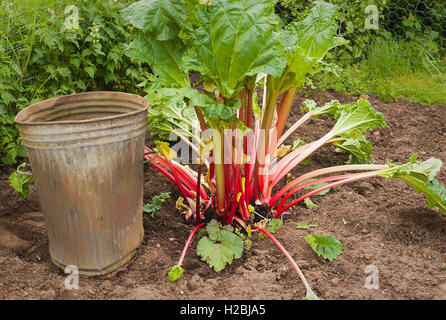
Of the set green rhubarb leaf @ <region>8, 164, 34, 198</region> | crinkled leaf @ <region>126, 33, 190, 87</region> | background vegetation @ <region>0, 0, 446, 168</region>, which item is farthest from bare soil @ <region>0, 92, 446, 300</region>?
crinkled leaf @ <region>126, 33, 190, 87</region>

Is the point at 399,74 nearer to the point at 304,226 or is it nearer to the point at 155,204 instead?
the point at 304,226

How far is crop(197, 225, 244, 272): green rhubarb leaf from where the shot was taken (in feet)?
6.82

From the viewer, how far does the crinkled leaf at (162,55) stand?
206cm

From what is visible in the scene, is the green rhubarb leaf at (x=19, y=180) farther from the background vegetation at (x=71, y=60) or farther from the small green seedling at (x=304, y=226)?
the small green seedling at (x=304, y=226)

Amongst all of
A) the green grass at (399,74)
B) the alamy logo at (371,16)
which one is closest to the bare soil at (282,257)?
the green grass at (399,74)

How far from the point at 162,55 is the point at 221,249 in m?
1.03

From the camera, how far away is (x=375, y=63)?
196 inches

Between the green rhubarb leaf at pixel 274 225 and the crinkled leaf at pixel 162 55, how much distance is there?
3.05 ft

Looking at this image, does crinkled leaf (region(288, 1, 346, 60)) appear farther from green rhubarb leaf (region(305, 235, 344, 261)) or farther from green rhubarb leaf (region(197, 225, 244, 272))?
green rhubarb leaf (region(197, 225, 244, 272))

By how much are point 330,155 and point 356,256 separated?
1.20m

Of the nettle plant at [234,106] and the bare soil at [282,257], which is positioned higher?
the nettle plant at [234,106]

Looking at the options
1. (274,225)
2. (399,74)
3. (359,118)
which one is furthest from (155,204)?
(399,74)

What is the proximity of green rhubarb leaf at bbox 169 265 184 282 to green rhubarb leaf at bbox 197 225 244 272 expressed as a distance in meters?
0.15

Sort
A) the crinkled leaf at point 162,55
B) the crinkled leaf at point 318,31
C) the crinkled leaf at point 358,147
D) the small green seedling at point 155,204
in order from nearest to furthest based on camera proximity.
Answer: the crinkled leaf at point 162,55 → the crinkled leaf at point 318,31 → the small green seedling at point 155,204 → the crinkled leaf at point 358,147
